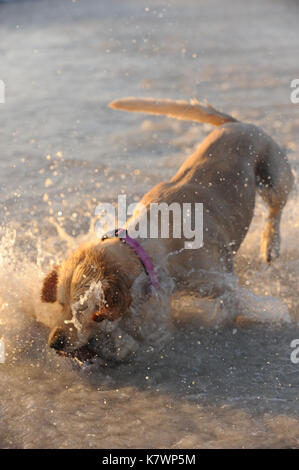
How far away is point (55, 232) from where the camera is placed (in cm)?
530

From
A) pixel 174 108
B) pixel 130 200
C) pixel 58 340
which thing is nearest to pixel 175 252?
pixel 58 340

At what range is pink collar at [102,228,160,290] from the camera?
131 inches

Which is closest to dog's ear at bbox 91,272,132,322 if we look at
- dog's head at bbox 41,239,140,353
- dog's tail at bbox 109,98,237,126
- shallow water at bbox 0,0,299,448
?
dog's head at bbox 41,239,140,353

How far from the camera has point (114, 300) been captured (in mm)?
3062

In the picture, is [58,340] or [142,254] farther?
[142,254]

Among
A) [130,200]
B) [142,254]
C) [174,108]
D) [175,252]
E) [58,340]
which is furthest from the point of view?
[130,200]

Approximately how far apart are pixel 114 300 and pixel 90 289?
13 centimetres

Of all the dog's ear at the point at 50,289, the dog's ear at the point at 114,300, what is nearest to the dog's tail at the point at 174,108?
the dog's ear at the point at 50,289

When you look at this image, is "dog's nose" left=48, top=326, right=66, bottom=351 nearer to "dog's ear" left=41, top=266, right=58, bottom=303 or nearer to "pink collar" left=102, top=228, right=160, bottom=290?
"dog's ear" left=41, top=266, right=58, bottom=303

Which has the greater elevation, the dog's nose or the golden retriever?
the golden retriever

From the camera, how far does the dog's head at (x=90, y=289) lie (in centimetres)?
307

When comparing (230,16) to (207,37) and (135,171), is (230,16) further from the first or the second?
(135,171)

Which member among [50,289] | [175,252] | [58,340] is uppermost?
[175,252]

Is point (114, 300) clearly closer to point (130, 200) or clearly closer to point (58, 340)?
point (58, 340)
